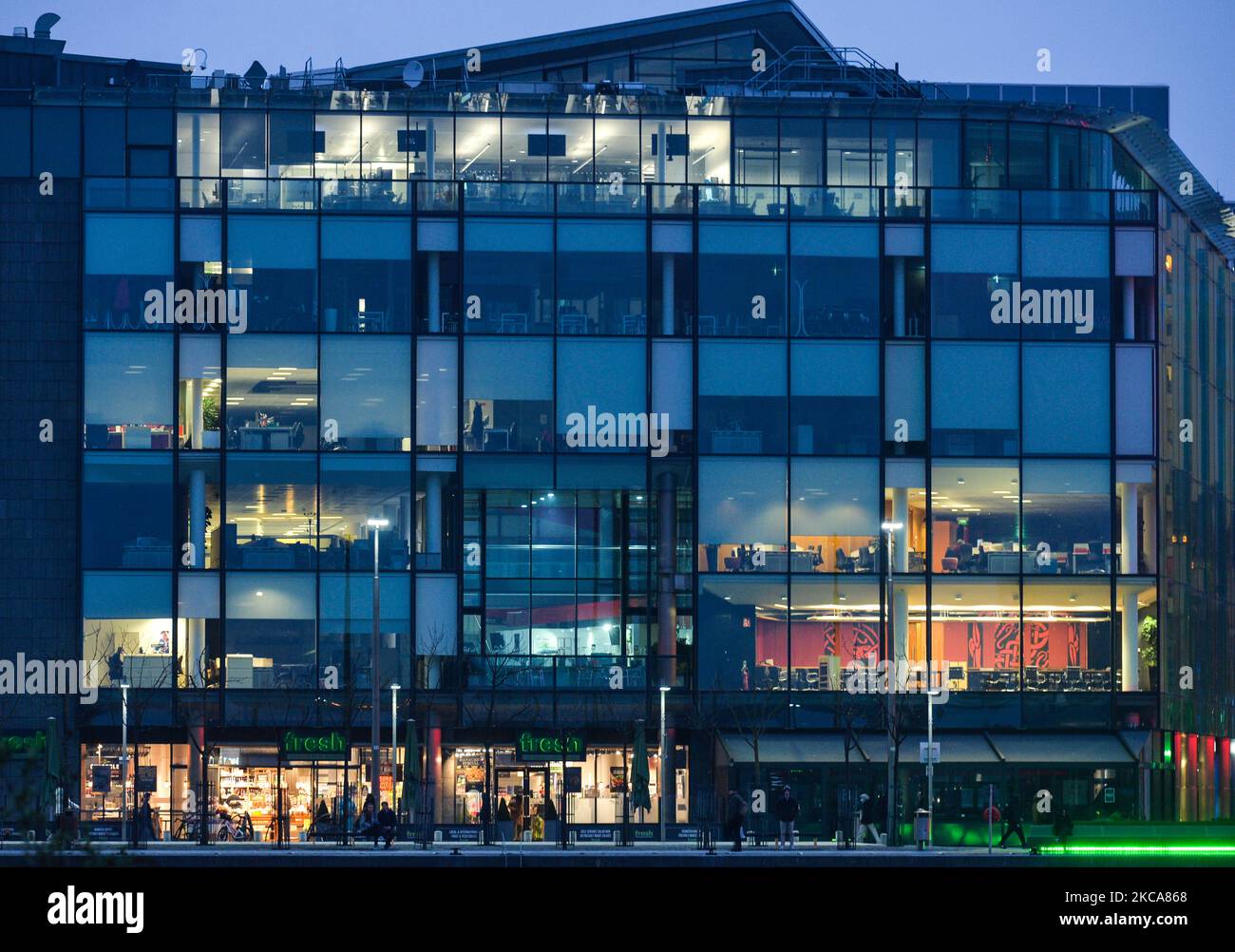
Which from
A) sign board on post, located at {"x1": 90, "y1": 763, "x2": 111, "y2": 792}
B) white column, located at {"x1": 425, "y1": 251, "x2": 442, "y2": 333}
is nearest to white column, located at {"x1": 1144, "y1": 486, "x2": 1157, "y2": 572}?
white column, located at {"x1": 425, "y1": 251, "x2": 442, "y2": 333}

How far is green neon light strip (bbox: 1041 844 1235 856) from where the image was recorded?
49562 mm

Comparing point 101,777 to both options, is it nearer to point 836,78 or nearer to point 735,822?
point 735,822

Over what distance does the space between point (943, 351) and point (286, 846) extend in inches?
1174

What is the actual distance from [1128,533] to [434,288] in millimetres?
24301

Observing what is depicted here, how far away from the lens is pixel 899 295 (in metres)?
76.7

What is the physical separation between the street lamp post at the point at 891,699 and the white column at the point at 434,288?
1600 centimetres

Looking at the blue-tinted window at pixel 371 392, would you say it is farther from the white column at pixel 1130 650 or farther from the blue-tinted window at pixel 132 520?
the white column at pixel 1130 650

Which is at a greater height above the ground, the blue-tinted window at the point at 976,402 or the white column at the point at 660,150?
the white column at the point at 660,150

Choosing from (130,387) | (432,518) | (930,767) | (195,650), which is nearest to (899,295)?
(432,518)

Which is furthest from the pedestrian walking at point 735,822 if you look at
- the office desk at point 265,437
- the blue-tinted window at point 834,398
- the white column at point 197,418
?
the white column at point 197,418

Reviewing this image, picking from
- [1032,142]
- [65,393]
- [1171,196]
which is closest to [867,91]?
[1032,142]

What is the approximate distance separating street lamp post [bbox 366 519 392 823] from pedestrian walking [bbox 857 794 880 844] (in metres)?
13.9

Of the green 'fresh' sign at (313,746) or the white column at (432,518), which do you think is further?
the white column at (432,518)

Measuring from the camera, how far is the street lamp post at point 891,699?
64.7m
